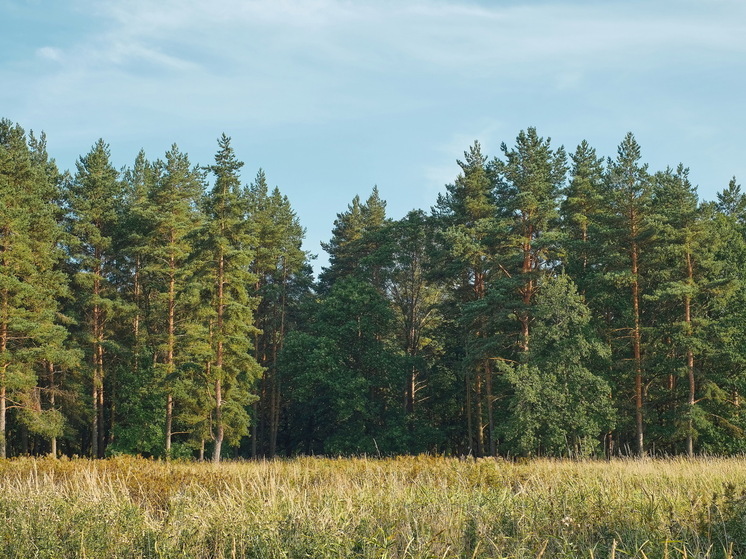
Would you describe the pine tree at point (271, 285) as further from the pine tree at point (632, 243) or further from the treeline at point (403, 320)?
the pine tree at point (632, 243)

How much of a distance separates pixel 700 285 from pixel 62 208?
3216cm

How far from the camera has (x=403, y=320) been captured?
4600 cm

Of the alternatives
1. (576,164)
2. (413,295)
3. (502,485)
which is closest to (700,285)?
(576,164)

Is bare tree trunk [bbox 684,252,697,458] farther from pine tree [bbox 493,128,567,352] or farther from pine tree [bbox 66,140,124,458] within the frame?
pine tree [bbox 66,140,124,458]

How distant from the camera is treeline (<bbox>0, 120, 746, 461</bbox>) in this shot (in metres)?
31.1

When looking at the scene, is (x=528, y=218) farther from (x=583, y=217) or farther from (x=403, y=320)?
(x=403, y=320)

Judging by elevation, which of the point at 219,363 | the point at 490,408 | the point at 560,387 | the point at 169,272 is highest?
the point at 169,272

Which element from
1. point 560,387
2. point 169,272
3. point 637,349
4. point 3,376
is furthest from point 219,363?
point 637,349

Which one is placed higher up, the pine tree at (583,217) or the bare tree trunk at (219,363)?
the pine tree at (583,217)

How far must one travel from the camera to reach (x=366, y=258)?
44656mm

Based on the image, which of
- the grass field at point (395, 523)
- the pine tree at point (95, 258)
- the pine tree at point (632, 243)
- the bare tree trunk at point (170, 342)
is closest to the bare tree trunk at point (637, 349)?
the pine tree at point (632, 243)

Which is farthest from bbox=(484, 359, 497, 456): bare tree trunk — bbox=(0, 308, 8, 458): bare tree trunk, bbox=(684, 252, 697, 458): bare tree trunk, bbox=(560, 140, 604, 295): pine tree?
bbox=(0, 308, 8, 458): bare tree trunk

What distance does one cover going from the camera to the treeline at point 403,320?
3114cm

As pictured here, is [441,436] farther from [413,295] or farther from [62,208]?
[62,208]
